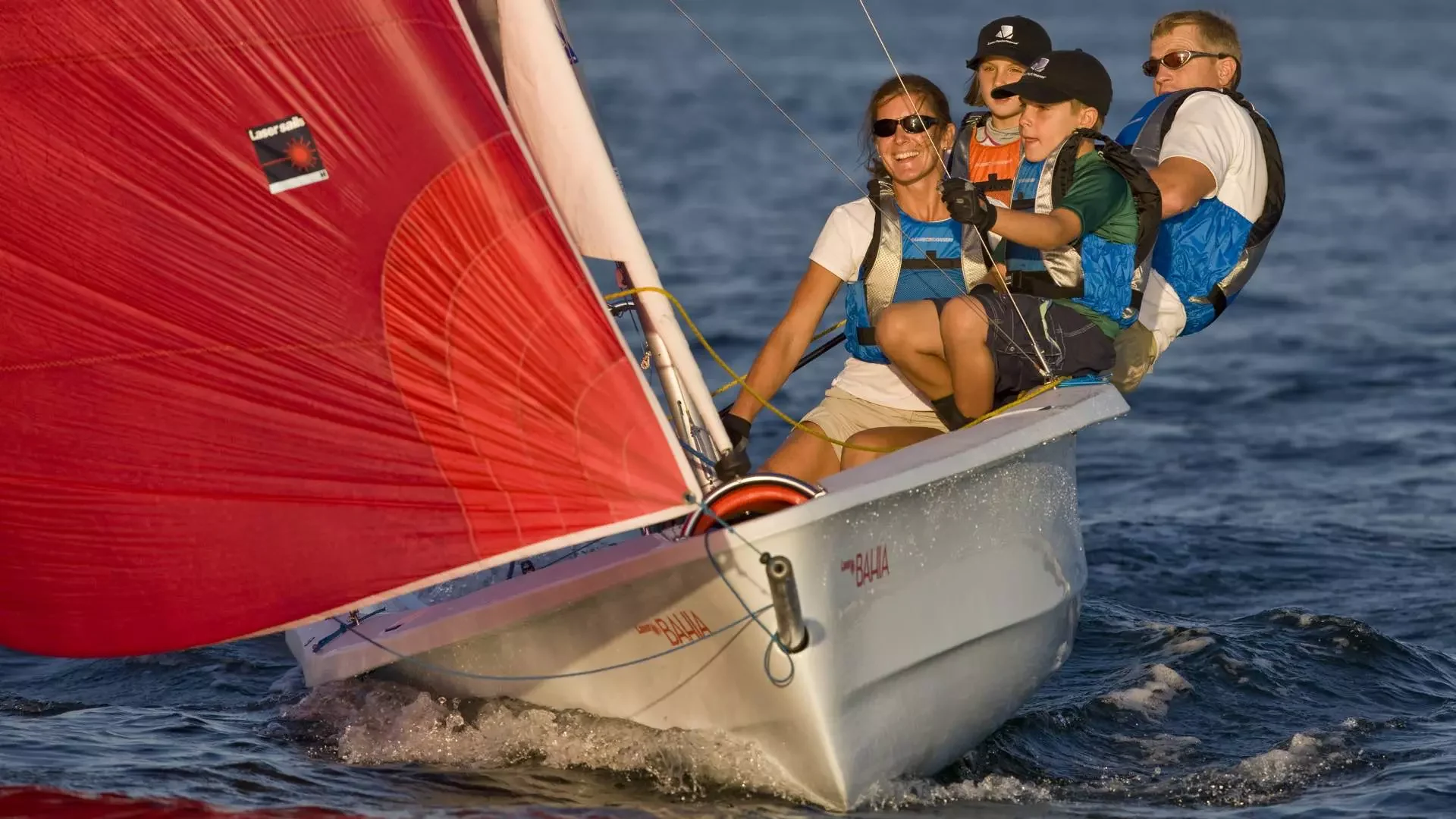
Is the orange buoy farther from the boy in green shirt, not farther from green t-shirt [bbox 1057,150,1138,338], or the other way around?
green t-shirt [bbox 1057,150,1138,338]

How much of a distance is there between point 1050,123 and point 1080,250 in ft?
1.22

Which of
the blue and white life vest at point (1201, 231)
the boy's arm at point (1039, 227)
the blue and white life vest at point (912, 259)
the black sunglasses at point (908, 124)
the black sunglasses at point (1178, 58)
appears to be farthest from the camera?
the black sunglasses at point (1178, 58)

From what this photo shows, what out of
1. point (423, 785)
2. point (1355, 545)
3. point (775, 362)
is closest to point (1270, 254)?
point (1355, 545)

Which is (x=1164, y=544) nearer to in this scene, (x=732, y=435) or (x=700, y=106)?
(x=732, y=435)

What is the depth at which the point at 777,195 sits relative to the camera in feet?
58.4

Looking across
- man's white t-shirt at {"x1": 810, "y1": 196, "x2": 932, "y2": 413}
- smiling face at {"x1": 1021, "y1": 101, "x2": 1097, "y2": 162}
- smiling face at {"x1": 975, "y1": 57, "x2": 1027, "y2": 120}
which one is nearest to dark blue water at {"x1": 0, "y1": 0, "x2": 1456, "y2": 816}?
man's white t-shirt at {"x1": 810, "y1": 196, "x2": 932, "y2": 413}

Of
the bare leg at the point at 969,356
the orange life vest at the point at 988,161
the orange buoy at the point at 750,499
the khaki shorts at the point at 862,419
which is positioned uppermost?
the orange life vest at the point at 988,161

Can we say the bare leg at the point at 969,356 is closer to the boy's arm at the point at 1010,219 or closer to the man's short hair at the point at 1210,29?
the boy's arm at the point at 1010,219

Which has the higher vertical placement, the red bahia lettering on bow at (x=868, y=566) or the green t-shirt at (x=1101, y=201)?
the green t-shirt at (x=1101, y=201)

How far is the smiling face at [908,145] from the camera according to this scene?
5398 millimetres

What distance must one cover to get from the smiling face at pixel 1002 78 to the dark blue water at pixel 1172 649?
1825 mm

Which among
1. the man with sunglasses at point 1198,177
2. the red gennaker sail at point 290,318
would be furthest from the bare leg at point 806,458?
the red gennaker sail at point 290,318

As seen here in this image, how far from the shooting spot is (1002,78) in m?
5.75

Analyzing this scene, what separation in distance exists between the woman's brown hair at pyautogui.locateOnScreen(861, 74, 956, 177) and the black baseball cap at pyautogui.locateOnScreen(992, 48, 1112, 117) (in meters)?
0.24
